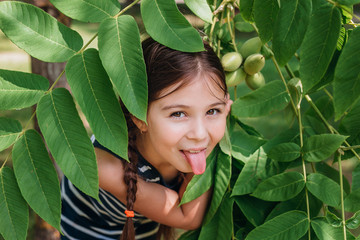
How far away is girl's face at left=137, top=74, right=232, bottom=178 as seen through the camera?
1388 mm

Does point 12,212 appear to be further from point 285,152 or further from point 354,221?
point 354,221

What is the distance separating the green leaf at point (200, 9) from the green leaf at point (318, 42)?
9.7 inches

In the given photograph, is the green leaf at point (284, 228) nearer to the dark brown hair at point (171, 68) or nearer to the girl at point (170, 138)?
the girl at point (170, 138)

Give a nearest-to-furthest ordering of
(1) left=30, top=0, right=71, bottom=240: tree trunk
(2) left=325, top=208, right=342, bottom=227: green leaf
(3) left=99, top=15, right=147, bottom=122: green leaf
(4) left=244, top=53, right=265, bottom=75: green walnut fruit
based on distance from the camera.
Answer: (3) left=99, top=15, right=147, bottom=122: green leaf
(2) left=325, top=208, right=342, bottom=227: green leaf
(4) left=244, top=53, right=265, bottom=75: green walnut fruit
(1) left=30, top=0, right=71, bottom=240: tree trunk

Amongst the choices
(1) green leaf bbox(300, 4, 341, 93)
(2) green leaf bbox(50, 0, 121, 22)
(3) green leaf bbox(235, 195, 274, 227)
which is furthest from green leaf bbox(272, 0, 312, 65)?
(3) green leaf bbox(235, 195, 274, 227)

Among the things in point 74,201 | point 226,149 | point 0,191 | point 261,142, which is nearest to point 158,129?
point 226,149

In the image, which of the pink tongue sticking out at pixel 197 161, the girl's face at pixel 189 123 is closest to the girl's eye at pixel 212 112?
the girl's face at pixel 189 123

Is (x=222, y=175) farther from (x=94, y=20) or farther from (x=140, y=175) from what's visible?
(x=94, y=20)

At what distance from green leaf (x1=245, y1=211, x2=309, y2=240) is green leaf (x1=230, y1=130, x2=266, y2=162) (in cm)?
24

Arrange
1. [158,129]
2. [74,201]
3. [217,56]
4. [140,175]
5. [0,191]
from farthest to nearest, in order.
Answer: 1. [74,201]
2. [140,175]
3. [217,56]
4. [158,129]
5. [0,191]

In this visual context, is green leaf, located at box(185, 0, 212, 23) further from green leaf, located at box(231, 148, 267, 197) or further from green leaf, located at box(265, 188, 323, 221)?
green leaf, located at box(265, 188, 323, 221)

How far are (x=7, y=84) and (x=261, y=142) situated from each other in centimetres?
79

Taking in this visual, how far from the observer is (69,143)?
116 cm

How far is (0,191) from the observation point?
128 cm
